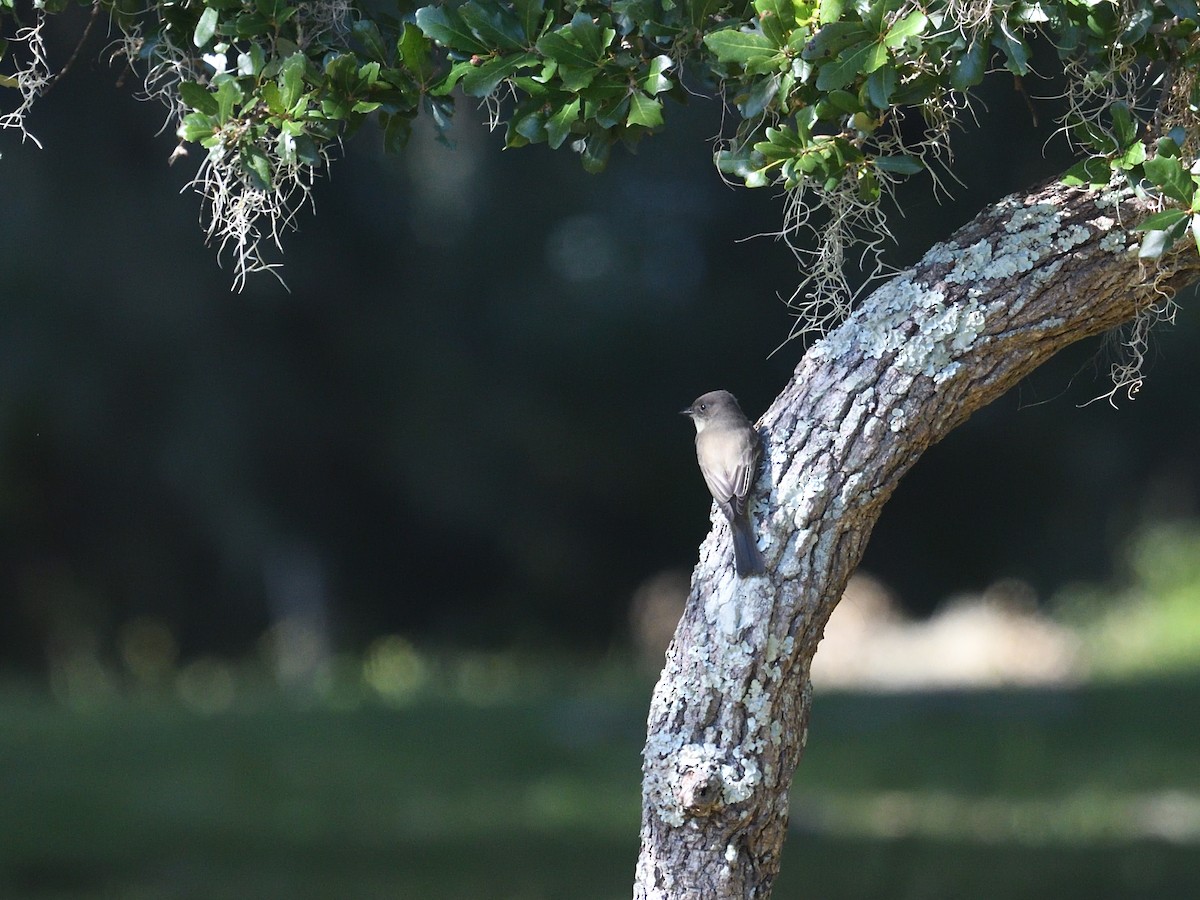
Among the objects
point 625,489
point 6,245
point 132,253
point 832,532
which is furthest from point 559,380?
point 832,532

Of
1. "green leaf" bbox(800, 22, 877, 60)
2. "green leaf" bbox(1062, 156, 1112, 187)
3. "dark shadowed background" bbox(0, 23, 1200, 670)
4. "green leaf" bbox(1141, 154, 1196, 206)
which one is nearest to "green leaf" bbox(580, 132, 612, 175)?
"green leaf" bbox(800, 22, 877, 60)

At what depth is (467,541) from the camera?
15.3 metres

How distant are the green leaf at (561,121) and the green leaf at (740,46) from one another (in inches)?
11.2

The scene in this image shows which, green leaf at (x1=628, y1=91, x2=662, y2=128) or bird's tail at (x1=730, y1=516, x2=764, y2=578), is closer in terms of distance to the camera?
green leaf at (x1=628, y1=91, x2=662, y2=128)

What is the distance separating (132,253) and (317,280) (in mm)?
1568

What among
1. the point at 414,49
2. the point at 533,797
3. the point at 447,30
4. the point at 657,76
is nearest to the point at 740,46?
the point at 657,76

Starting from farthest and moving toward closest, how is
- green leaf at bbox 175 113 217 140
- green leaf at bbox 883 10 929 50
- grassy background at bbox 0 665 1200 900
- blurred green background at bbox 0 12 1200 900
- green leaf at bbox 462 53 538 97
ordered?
blurred green background at bbox 0 12 1200 900 → grassy background at bbox 0 665 1200 900 → green leaf at bbox 175 113 217 140 → green leaf at bbox 462 53 538 97 → green leaf at bbox 883 10 929 50

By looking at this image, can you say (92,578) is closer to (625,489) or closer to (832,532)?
(625,489)

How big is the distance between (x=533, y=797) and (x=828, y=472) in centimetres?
608

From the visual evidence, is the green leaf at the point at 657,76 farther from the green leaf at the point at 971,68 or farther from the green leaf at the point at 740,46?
the green leaf at the point at 971,68

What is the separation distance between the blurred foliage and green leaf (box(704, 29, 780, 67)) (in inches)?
435

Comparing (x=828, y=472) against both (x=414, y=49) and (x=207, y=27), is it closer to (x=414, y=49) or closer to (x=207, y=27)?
(x=414, y=49)

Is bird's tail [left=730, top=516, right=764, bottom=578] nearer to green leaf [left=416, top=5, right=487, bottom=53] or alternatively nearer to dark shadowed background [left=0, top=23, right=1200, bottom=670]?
green leaf [left=416, top=5, right=487, bottom=53]

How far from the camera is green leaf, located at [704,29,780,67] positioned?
104 inches
